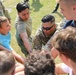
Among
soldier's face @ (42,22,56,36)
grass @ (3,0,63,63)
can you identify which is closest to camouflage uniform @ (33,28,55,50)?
soldier's face @ (42,22,56,36)

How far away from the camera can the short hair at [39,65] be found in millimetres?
2217

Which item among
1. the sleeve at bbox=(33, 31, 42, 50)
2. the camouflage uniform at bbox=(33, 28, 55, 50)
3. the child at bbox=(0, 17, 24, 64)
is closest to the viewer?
the child at bbox=(0, 17, 24, 64)

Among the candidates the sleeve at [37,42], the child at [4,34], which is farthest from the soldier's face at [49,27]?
the child at [4,34]

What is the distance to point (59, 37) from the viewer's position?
2.30m

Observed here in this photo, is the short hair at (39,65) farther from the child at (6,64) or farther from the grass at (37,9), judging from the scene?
the grass at (37,9)

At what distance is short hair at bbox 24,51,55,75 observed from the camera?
2.22 m

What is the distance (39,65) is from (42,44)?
231 cm

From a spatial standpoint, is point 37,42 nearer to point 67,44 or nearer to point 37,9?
point 67,44

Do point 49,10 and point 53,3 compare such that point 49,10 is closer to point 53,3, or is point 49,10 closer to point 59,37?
point 53,3

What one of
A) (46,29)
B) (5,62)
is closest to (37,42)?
(46,29)

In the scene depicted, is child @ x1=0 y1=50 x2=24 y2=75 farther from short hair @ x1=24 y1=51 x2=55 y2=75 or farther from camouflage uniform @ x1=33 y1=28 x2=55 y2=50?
camouflage uniform @ x1=33 y1=28 x2=55 y2=50

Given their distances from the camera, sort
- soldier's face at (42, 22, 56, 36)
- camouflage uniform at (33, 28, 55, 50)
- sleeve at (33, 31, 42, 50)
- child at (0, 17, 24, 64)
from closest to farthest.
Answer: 1. child at (0, 17, 24, 64)
2. soldier's face at (42, 22, 56, 36)
3. camouflage uniform at (33, 28, 55, 50)
4. sleeve at (33, 31, 42, 50)

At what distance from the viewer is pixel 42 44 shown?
4.56 m

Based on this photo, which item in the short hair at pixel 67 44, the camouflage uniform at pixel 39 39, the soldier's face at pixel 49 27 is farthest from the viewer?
the camouflage uniform at pixel 39 39
